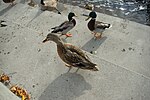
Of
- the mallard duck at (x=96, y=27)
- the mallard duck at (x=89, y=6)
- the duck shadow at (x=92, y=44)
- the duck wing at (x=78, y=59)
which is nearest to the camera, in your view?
the duck wing at (x=78, y=59)

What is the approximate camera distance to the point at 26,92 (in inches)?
187

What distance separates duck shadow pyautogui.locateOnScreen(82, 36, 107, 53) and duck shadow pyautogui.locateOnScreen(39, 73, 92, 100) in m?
1.11

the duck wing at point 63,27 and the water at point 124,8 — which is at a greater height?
the duck wing at point 63,27

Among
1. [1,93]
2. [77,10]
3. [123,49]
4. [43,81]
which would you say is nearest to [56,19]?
[77,10]

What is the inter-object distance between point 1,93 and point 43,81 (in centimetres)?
132

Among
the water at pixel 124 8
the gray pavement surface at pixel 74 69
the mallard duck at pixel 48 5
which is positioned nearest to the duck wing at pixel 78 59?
the gray pavement surface at pixel 74 69

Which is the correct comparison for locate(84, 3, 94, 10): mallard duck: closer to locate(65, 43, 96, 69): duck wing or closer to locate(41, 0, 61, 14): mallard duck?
locate(41, 0, 61, 14): mallard duck

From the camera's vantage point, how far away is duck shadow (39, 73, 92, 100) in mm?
4660

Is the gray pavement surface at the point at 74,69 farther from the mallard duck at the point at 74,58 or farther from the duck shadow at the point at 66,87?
the mallard duck at the point at 74,58

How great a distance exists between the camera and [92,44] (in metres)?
6.21

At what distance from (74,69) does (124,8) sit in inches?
184

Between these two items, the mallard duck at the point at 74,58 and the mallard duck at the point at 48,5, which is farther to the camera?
the mallard duck at the point at 48,5

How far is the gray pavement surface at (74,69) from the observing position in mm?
4746

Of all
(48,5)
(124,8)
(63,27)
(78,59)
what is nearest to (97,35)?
(63,27)
